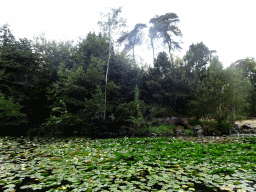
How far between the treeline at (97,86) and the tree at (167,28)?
3700 millimetres

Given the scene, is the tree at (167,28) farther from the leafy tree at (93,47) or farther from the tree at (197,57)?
the leafy tree at (93,47)

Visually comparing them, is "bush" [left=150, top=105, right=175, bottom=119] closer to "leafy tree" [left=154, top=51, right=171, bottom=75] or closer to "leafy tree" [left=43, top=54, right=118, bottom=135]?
"leafy tree" [left=154, top=51, right=171, bottom=75]

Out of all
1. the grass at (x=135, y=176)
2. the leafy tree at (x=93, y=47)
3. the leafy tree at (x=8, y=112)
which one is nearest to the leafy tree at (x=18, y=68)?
the leafy tree at (x=8, y=112)

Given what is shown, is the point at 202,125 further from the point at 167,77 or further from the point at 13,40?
the point at 13,40

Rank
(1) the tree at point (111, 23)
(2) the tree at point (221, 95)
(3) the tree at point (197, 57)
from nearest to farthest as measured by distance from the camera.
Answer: (2) the tree at point (221, 95) → (1) the tree at point (111, 23) → (3) the tree at point (197, 57)

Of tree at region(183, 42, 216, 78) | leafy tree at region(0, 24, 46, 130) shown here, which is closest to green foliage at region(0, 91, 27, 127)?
leafy tree at region(0, 24, 46, 130)

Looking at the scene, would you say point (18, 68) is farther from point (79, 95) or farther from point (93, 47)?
point (93, 47)

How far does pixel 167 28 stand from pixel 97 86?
16367 mm

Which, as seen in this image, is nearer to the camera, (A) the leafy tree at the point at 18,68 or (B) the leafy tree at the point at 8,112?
(B) the leafy tree at the point at 8,112

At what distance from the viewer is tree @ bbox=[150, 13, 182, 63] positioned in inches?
966

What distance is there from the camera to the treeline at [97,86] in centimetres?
1488

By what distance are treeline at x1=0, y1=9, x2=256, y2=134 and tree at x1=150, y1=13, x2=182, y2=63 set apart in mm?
3700

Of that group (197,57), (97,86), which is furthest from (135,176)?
(197,57)

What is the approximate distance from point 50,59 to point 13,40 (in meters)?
3.75
